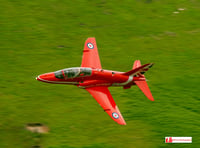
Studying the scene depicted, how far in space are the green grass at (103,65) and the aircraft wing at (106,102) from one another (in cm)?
174

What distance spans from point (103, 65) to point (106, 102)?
8.15 m

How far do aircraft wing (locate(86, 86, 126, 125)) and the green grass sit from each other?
5.70 ft

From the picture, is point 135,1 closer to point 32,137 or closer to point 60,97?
point 60,97

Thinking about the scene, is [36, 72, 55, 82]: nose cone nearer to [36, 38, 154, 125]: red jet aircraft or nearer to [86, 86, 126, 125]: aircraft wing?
[36, 38, 154, 125]: red jet aircraft

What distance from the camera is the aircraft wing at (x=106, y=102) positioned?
81.6 feet

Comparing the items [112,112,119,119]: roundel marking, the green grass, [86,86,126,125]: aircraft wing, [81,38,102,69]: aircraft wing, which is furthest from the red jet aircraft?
the green grass

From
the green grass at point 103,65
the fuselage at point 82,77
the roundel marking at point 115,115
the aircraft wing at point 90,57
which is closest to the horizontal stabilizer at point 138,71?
the fuselage at point 82,77

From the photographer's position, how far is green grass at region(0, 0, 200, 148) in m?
26.1

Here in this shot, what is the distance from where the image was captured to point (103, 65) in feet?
111

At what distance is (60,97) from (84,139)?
511 cm

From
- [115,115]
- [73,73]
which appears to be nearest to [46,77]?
[73,73]

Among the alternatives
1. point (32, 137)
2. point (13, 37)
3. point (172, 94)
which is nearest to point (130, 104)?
point (172, 94)

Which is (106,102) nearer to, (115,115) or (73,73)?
(115,115)

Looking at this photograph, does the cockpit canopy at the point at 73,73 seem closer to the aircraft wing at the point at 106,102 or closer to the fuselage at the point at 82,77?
the fuselage at the point at 82,77
